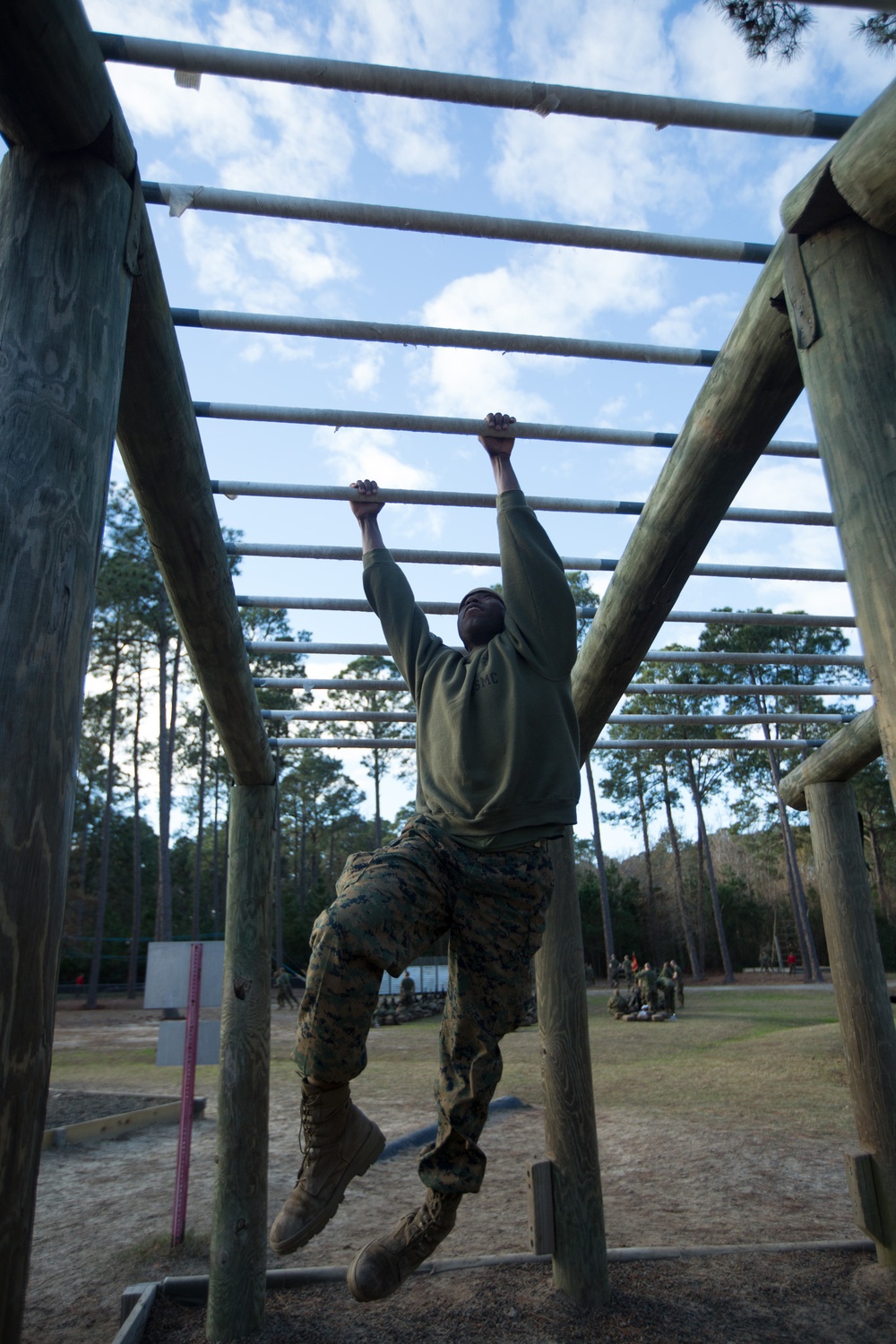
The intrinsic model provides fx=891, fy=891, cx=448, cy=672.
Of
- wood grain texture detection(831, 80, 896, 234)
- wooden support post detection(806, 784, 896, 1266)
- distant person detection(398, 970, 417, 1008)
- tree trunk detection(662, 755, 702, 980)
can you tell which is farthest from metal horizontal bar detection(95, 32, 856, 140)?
tree trunk detection(662, 755, 702, 980)

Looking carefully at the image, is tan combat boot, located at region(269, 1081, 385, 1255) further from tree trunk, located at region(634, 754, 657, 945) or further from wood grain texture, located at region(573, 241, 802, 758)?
tree trunk, located at region(634, 754, 657, 945)

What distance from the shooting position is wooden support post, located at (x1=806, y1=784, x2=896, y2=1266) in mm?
4348

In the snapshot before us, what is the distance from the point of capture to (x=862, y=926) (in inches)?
191

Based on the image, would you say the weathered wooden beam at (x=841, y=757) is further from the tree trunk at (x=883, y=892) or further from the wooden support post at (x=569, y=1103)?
the tree trunk at (x=883, y=892)

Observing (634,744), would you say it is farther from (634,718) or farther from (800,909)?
(800,909)

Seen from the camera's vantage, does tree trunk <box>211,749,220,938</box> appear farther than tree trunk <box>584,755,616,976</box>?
Yes

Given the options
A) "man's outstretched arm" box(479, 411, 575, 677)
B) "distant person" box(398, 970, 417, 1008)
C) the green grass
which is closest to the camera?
"man's outstretched arm" box(479, 411, 575, 677)

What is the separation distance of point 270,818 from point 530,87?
3403 mm

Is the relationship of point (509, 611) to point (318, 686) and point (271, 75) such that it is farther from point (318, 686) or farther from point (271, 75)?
point (318, 686)

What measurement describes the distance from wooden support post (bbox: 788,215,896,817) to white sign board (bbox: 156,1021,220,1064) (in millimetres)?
5205

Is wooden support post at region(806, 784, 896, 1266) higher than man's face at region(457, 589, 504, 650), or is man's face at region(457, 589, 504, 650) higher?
man's face at region(457, 589, 504, 650)

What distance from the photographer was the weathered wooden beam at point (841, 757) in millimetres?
4637

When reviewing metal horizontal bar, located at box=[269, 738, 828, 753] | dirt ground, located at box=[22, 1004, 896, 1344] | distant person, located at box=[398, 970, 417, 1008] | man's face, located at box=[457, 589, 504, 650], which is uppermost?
metal horizontal bar, located at box=[269, 738, 828, 753]

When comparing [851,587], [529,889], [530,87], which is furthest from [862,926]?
[530,87]
